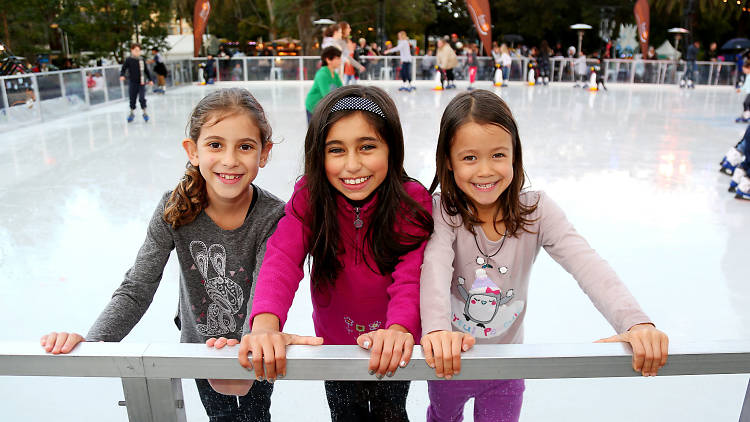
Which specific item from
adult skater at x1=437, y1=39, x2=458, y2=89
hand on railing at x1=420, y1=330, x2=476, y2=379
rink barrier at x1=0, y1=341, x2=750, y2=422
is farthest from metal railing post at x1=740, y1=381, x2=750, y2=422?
adult skater at x1=437, y1=39, x2=458, y2=89

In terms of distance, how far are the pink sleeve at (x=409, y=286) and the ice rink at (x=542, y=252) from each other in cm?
16

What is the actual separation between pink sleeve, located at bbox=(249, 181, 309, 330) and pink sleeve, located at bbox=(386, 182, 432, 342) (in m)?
0.21

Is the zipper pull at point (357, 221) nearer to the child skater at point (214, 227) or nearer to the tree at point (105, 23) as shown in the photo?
the child skater at point (214, 227)

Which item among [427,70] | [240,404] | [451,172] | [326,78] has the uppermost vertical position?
[427,70]

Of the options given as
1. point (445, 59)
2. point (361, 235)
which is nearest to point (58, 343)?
point (361, 235)

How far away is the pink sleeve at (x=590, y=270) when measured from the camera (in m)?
1.09

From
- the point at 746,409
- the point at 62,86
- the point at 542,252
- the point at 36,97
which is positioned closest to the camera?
the point at 746,409

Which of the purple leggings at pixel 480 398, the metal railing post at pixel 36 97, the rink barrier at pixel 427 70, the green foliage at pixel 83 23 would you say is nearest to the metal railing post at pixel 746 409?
the purple leggings at pixel 480 398

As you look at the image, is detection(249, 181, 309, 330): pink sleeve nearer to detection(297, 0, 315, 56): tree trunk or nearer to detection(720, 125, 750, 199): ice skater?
detection(720, 125, 750, 199): ice skater

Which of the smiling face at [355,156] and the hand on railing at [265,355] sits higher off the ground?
the smiling face at [355,156]

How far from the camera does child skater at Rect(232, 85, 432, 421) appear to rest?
3.92ft

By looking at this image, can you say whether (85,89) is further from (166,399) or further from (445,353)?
(445,353)

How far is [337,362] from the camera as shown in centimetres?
79

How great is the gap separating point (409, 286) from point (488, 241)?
248 millimetres
